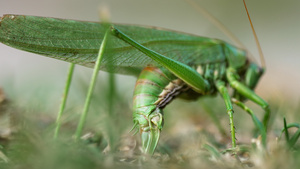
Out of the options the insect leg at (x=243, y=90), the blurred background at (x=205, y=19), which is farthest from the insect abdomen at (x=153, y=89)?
the blurred background at (x=205, y=19)

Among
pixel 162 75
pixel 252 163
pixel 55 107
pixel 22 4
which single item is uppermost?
pixel 22 4

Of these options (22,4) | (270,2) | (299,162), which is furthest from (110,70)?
(270,2)

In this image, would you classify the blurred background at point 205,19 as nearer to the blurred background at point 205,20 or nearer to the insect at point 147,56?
→ the blurred background at point 205,20

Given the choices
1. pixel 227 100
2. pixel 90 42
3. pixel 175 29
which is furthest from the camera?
pixel 175 29

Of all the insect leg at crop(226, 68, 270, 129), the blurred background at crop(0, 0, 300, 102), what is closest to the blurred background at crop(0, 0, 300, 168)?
the blurred background at crop(0, 0, 300, 102)

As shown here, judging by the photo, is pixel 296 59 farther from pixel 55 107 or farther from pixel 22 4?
pixel 22 4

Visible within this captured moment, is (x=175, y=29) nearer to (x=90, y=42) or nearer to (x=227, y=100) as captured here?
(x=227, y=100)

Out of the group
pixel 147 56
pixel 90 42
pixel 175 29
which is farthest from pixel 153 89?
pixel 175 29
